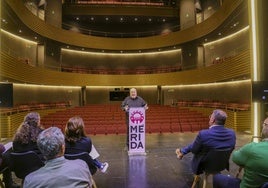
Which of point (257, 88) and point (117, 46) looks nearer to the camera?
point (257, 88)

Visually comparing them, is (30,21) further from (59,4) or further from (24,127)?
(24,127)

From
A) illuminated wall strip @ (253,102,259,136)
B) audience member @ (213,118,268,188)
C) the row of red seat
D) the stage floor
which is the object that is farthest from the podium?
the row of red seat

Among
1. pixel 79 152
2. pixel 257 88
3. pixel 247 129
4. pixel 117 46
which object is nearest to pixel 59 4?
pixel 117 46

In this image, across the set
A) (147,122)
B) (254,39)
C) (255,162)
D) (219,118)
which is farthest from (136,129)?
(147,122)

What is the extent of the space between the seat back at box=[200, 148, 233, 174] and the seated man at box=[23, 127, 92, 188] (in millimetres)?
1763

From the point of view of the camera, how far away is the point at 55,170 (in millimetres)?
1635

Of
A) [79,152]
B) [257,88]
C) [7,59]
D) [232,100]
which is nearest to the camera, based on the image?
[79,152]

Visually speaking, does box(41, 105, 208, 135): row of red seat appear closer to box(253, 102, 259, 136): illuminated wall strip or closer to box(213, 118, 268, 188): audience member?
box(253, 102, 259, 136): illuminated wall strip

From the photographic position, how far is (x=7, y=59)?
440 inches

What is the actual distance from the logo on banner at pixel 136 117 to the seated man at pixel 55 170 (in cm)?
392

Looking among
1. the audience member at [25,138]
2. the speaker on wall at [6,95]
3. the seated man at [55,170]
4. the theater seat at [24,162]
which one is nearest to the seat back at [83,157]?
the theater seat at [24,162]

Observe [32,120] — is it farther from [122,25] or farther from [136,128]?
[122,25]

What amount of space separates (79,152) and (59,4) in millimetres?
19999

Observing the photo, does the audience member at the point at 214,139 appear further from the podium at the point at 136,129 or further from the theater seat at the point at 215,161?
the podium at the point at 136,129
